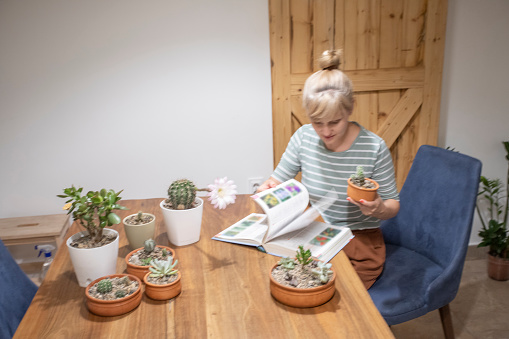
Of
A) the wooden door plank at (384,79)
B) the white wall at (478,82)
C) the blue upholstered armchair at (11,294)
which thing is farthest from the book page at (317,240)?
the white wall at (478,82)

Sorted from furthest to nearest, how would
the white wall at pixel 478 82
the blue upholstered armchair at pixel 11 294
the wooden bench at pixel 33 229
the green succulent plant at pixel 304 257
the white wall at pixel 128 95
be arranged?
1. the white wall at pixel 478 82
2. the white wall at pixel 128 95
3. the wooden bench at pixel 33 229
4. the blue upholstered armchair at pixel 11 294
5. the green succulent plant at pixel 304 257

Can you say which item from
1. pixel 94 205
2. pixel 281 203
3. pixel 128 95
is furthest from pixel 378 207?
pixel 128 95

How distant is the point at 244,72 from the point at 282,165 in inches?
42.6

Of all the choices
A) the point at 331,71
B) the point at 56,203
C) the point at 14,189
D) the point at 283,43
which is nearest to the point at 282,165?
the point at 331,71

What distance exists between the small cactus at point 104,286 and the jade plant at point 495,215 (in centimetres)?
248

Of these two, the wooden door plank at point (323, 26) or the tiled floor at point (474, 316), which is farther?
the wooden door plank at point (323, 26)

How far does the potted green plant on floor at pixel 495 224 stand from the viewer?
279cm

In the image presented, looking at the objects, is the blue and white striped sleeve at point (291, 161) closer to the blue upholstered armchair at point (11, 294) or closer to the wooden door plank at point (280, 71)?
the wooden door plank at point (280, 71)

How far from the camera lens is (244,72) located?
2.79 m

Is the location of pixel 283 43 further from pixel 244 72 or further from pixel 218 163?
pixel 218 163

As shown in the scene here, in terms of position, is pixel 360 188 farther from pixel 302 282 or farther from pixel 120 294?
pixel 120 294

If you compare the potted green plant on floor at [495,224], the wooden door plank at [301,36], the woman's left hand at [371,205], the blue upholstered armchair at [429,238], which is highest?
the wooden door plank at [301,36]

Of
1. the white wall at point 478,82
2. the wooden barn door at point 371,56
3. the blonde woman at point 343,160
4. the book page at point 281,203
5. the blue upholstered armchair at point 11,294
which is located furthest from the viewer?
the white wall at point 478,82

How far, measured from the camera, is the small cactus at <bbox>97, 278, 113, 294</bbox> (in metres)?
1.11
